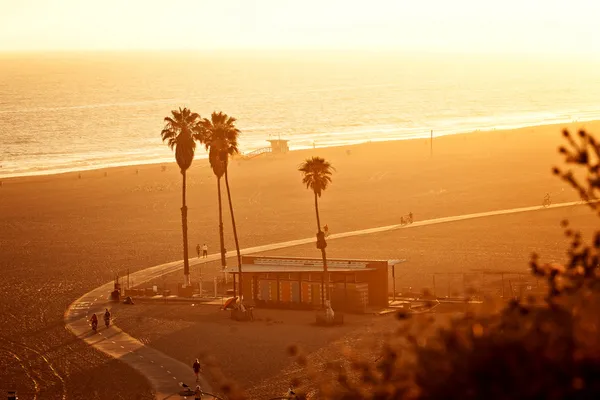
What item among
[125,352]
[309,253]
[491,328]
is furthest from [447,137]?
[491,328]

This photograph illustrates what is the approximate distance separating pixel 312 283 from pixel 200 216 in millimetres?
27497

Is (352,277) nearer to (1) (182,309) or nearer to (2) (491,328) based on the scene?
(1) (182,309)

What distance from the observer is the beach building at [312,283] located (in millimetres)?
50188

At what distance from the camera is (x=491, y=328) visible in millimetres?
11906

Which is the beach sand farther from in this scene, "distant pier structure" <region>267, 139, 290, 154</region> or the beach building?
the beach building

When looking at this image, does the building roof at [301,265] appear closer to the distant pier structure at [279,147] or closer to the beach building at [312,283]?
the beach building at [312,283]

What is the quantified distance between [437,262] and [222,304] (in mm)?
12371

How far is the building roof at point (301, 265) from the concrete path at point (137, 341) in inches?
269

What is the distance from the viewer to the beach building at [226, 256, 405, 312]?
50188 mm

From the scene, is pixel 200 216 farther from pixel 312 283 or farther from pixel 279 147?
pixel 279 147

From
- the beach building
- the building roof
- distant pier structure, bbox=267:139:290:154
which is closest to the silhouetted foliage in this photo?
the beach building

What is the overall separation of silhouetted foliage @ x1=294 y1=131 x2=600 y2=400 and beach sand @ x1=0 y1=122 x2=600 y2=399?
27.0 m

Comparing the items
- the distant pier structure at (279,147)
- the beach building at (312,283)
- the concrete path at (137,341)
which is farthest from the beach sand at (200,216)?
the beach building at (312,283)

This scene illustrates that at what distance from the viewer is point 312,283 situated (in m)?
51.3
